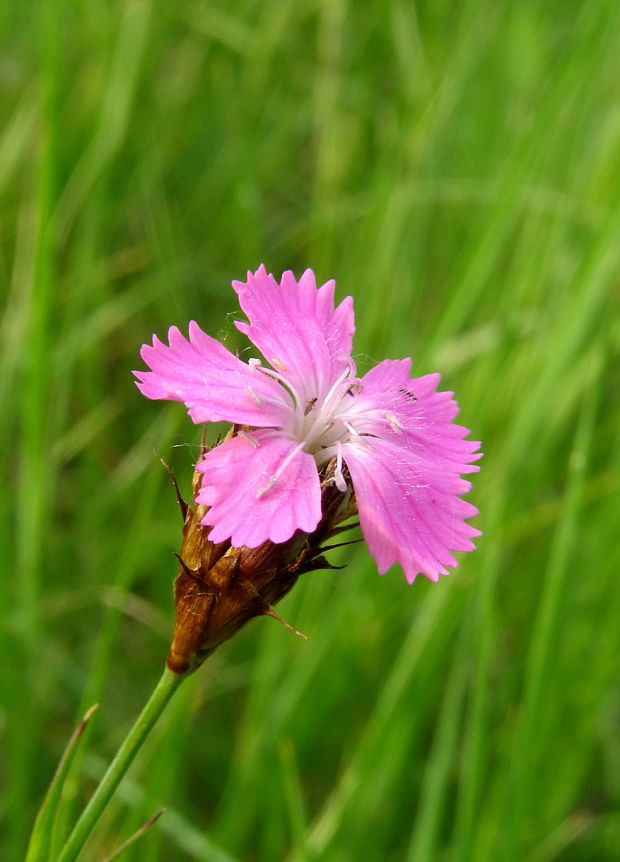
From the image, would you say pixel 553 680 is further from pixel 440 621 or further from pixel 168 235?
pixel 168 235

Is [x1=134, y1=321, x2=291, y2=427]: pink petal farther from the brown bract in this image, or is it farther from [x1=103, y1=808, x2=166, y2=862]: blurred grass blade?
[x1=103, y1=808, x2=166, y2=862]: blurred grass blade

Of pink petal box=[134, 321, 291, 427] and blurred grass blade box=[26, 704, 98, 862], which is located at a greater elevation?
pink petal box=[134, 321, 291, 427]

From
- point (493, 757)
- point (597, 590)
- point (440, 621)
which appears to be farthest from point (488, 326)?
point (493, 757)

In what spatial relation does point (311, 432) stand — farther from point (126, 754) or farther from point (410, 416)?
point (126, 754)

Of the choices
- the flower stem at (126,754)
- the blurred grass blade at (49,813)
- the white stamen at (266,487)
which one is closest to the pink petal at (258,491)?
the white stamen at (266,487)

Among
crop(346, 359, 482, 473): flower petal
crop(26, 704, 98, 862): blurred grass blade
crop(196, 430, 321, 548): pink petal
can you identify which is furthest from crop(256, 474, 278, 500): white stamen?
crop(26, 704, 98, 862): blurred grass blade

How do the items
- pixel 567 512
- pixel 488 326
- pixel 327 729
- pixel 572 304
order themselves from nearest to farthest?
pixel 567 512, pixel 572 304, pixel 327 729, pixel 488 326
